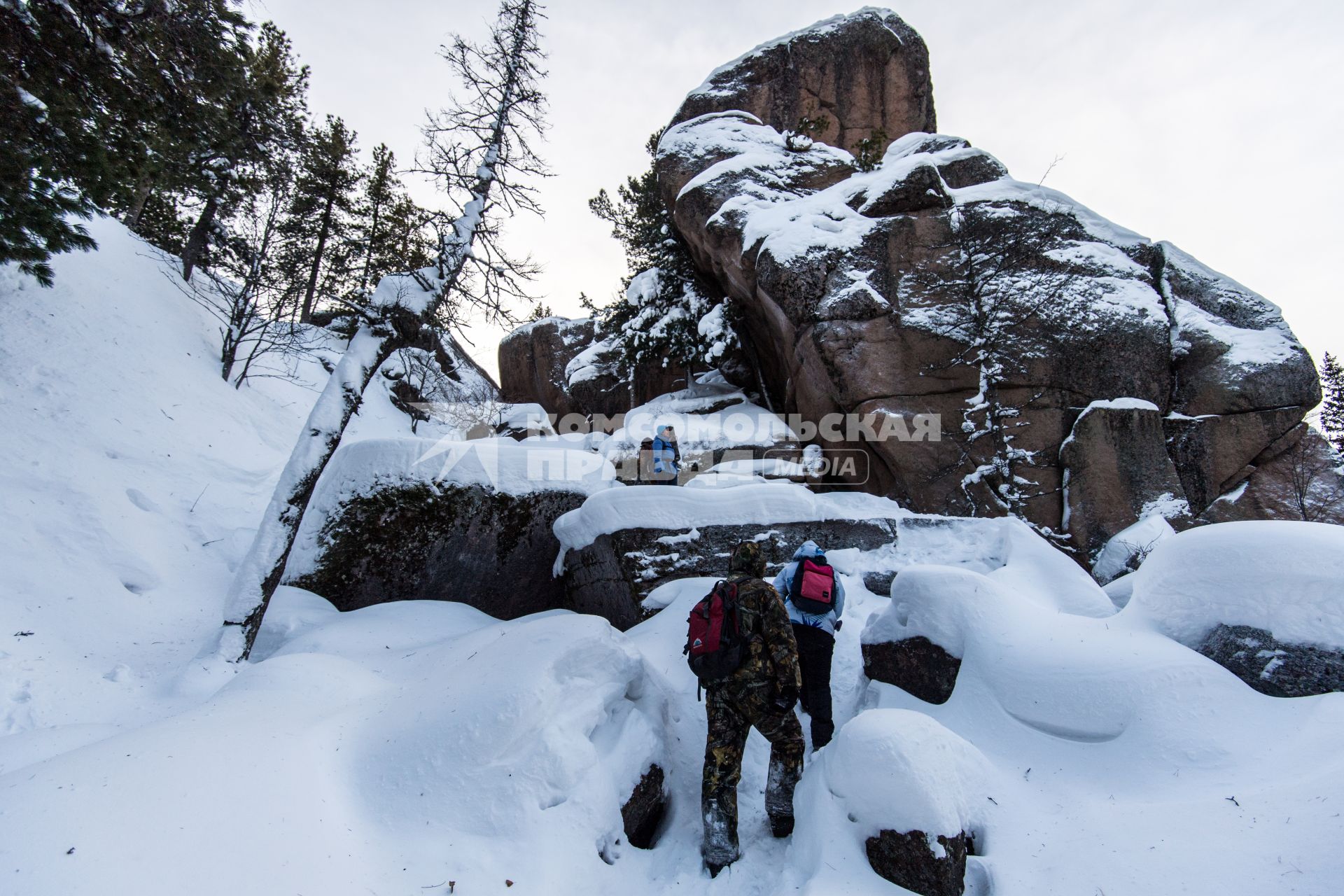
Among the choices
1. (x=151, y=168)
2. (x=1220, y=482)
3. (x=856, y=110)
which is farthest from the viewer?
(x=856, y=110)

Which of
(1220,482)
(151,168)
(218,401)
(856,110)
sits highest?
(856,110)

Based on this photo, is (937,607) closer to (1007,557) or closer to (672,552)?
(1007,557)

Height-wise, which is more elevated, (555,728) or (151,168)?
(151,168)

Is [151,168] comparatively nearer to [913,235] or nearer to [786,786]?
[786,786]

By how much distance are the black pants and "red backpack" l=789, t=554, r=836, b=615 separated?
164 millimetres

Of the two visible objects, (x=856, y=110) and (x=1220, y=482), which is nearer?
(x=1220, y=482)

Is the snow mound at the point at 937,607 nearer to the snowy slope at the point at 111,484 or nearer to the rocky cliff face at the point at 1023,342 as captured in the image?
the snowy slope at the point at 111,484

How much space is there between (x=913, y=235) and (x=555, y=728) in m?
12.2

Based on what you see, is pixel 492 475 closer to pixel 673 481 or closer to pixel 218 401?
pixel 673 481

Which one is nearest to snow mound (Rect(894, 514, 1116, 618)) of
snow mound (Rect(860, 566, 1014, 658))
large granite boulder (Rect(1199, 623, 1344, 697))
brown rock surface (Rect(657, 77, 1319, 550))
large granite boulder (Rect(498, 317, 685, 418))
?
snow mound (Rect(860, 566, 1014, 658))

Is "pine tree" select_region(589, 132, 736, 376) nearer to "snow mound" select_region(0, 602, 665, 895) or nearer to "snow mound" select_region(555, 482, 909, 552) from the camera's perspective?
"snow mound" select_region(555, 482, 909, 552)

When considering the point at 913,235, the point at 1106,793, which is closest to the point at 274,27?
the point at 913,235

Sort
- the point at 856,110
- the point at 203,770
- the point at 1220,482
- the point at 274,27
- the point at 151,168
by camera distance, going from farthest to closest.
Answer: the point at 856,110, the point at 274,27, the point at 1220,482, the point at 151,168, the point at 203,770

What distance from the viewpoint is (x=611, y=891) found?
3529 mm
